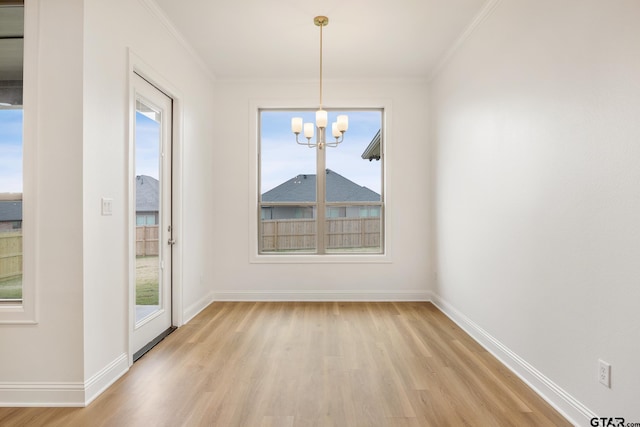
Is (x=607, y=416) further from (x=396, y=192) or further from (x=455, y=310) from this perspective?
(x=396, y=192)

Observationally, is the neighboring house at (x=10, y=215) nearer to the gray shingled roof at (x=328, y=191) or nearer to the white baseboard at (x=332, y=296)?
the white baseboard at (x=332, y=296)

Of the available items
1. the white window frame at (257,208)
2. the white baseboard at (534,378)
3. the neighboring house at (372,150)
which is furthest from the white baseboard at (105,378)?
the neighboring house at (372,150)

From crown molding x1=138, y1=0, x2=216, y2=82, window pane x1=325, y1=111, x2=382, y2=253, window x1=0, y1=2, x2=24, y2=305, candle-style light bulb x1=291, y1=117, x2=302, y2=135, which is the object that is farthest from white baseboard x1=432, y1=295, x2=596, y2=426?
crown molding x1=138, y1=0, x2=216, y2=82

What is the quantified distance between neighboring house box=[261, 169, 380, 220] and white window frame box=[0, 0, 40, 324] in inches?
120

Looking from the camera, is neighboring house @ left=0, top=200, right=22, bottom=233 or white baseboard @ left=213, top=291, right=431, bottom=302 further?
white baseboard @ left=213, top=291, right=431, bottom=302

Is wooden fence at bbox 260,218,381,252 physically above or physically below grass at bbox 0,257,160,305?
above

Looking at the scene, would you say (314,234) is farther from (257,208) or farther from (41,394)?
(41,394)

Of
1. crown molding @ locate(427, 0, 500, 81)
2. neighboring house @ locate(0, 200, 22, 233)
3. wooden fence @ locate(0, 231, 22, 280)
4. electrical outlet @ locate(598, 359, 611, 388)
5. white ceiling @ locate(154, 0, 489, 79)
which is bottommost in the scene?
electrical outlet @ locate(598, 359, 611, 388)

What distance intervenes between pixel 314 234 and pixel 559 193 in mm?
3325

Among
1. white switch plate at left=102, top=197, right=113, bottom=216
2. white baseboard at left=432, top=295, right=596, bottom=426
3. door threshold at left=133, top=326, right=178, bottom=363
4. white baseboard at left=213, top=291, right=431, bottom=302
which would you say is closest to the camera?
white baseboard at left=432, top=295, right=596, bottom=426

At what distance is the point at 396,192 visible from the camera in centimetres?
494

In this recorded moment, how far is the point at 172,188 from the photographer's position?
3797 millimetres

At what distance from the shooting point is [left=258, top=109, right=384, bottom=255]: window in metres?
5.12

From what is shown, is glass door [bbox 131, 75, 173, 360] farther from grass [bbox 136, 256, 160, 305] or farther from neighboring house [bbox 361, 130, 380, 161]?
neighboring house [bbox 361, 130, 380, 161]
